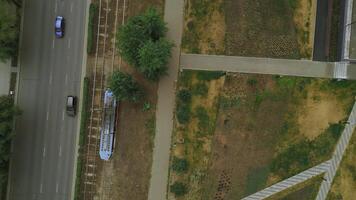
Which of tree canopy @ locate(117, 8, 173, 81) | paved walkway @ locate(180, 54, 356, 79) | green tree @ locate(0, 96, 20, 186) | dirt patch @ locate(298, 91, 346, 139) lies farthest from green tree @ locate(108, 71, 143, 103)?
dirt patch @ locate(298, 91, 346, 139)

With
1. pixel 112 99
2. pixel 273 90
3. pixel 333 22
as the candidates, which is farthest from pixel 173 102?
pixel 333 22

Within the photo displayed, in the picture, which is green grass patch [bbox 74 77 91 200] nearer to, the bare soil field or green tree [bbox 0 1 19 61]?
green tree [bbox 0 1 19 61]

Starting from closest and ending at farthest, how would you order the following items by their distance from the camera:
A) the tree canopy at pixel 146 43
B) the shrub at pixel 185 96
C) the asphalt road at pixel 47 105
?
the tree canopy at pixel 146 43 → the shrub at pixel 185 96 → the asphalt road at pixel 47 105

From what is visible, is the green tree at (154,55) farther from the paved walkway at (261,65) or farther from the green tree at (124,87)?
the paved walkway at (261,65)

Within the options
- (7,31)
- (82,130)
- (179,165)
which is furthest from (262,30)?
(7,31)

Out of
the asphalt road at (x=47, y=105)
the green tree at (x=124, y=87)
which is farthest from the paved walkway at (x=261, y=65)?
the asphalt road at (x=47, y=105)

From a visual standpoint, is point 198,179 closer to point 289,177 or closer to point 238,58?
point 289,177
